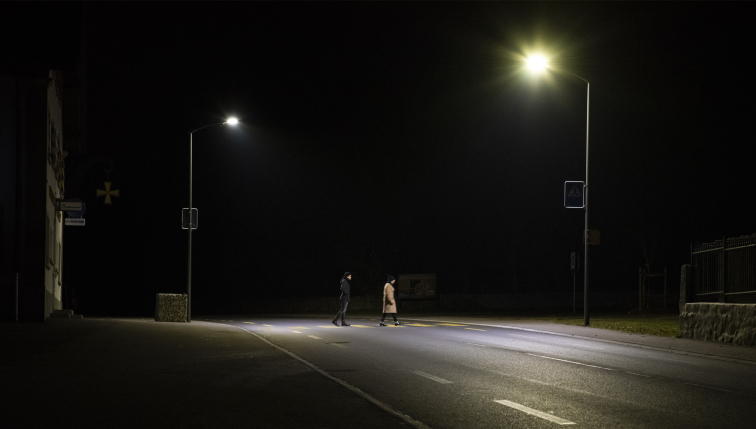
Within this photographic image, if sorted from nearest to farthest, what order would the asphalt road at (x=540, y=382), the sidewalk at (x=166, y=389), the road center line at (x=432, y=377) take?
the sidewalk at (x=166, y=389) → the asphalt road at (x=540, y=382) → the road center line at (x=432, y=377)

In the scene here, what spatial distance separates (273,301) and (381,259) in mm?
8728

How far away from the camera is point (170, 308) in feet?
93.6

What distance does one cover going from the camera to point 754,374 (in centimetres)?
1208

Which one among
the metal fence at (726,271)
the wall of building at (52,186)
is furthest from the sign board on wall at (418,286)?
the metal fence at (726,271)

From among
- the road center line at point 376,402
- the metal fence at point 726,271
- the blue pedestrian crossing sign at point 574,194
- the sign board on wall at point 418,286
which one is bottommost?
the sign board on wall at point 418,286

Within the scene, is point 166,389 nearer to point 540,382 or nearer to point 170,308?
point 540,382

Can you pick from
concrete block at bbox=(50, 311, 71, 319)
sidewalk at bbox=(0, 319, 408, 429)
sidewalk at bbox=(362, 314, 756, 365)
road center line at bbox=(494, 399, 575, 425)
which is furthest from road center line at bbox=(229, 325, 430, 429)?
concrete block at bbox=(50, 311, 71, 319)

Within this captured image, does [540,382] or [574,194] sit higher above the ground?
[574,194]

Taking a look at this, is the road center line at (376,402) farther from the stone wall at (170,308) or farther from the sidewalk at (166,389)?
the stone wall at (170,308)

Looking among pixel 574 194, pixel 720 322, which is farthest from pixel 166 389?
pixel 574 194

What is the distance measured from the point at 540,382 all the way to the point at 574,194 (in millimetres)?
15278

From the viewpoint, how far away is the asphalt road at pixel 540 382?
797 cm

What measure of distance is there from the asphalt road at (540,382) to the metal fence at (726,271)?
11.6 feet

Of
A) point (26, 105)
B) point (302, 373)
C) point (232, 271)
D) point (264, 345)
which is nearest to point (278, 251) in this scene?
point (232, 271)
